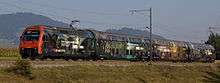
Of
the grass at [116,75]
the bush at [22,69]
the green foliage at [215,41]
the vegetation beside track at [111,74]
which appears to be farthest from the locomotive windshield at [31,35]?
the green foliage at [215,41]

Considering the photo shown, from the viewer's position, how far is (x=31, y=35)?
147 ft

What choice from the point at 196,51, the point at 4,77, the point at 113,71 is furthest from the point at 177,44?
the point at 4,77

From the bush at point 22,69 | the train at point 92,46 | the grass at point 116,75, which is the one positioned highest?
the train at point 92,46

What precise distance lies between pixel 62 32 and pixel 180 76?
1269 cm

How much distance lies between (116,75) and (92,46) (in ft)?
53.3

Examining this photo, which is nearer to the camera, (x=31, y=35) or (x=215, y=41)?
(x=31, y=35)

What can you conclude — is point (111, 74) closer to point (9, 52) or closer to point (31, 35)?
point (31, 35)

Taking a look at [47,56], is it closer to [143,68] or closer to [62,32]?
[62,32]

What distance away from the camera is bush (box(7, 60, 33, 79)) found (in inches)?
1120

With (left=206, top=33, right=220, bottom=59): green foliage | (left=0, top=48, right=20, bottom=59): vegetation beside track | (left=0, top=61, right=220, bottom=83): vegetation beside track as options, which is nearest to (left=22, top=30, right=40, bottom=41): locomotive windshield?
(left=0, top=61, right=220, bottom=83): vegetation beside track

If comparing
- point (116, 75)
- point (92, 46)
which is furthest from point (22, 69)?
point (92, 46)

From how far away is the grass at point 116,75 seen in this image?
2917 cm

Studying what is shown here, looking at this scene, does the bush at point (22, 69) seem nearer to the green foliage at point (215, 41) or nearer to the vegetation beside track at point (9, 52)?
the vegetation beside track at point (9, 52)

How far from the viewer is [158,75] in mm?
42094
